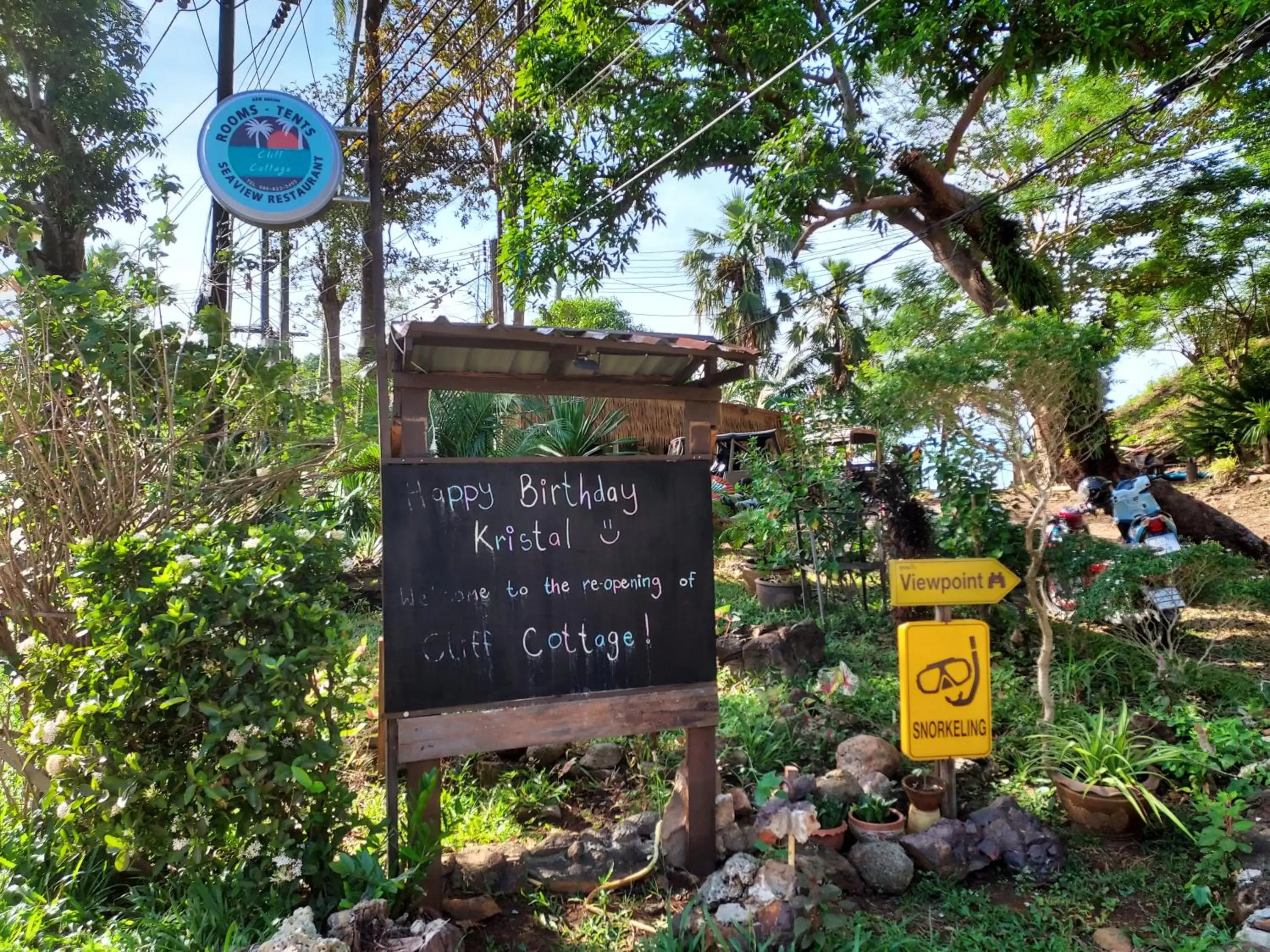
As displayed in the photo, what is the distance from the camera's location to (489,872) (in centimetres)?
314

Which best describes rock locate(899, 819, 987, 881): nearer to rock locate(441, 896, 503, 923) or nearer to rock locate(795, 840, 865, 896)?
rock locate(795, 840, 865, 896)

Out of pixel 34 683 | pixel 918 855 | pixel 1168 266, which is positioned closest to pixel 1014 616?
pixel 918 855

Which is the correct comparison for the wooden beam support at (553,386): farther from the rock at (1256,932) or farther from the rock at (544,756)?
the rock at (1256,932)

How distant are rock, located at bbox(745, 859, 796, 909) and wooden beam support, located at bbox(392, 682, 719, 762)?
1.58ft

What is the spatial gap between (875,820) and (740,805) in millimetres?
606

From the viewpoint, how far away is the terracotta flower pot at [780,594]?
7.62 metres

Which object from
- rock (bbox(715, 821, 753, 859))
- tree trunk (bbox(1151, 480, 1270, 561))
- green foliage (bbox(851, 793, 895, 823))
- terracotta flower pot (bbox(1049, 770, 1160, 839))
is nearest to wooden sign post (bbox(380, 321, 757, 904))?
rock (bbox(715, 821, 753, 859))

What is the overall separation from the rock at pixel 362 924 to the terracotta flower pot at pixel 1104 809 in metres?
3.05

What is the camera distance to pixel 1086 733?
388 centimetres

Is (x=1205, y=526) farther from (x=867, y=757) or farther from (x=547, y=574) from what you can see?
(x=547, y=574)

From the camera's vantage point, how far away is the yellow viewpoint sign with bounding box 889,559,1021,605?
3.63m

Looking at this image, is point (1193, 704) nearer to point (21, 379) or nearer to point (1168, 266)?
point (21, 379)

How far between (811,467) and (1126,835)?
13.6 ft

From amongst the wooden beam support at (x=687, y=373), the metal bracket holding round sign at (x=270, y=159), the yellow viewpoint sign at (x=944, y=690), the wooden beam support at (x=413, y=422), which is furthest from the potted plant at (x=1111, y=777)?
the metal bracket holding round sign at (x=270, y=159)
